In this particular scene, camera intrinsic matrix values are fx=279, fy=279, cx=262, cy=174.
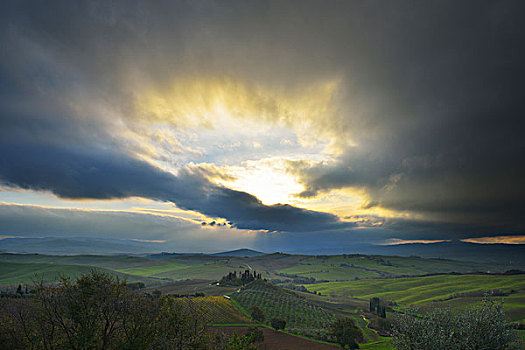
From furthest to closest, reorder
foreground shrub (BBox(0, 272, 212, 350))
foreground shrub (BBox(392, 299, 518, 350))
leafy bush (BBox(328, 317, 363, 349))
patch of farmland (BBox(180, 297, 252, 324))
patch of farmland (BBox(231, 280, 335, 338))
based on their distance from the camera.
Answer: patch of farmland (BBox(231, 280, 335, 338))
patch of farmland (BBox(180, 297, 252, 324))
leafy bush (BBox(328, 317, 363, 349))
foreground shrub (BBox(0, 272, 212, 350))
foreground shrub (BBox(392, 299, 518, 350))

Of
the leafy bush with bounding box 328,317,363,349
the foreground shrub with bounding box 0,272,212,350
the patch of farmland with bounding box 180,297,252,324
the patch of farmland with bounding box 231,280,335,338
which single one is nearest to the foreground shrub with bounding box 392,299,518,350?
the foreground shrub with bounding box 0,272,212,350

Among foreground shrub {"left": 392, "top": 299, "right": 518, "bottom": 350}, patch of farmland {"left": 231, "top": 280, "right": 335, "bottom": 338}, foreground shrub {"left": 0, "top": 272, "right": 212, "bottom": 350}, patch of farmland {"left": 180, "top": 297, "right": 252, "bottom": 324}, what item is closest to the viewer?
foreground shrub {"left": 392, "top": 299, "right": 518, "bottom": 350}

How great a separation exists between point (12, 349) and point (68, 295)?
42.4 ft

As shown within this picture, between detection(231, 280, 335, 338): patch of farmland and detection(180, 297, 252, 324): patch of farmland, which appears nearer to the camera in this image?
detection(180, 297, 252, 324): patch of farmland

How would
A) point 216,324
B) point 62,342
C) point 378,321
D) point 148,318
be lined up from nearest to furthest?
point 62,342, point 148,318, point 216,324, point 378,321

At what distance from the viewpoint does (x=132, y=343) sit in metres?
38.2

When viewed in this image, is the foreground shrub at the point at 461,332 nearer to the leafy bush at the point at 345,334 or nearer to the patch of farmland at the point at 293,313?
the leafy bush at the point at 345,334

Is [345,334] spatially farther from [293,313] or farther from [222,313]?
[293,313]

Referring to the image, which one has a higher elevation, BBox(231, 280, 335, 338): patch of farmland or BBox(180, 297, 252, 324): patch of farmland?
BBox(180, 297, 252, 324): patch of farmland

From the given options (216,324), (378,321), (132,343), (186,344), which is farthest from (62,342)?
(378,321)

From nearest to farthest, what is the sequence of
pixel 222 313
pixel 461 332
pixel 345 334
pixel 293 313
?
pixel 461 332 < pixel 345 334 < pixel 222 313 < pixel 293 313

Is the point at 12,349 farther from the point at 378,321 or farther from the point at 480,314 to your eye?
the point at 378,321

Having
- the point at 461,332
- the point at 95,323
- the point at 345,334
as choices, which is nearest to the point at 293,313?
the point at 345,334

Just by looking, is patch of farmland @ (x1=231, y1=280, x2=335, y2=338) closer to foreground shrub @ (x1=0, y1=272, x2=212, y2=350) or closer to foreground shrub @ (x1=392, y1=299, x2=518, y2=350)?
foreground shrub @ (x1=392, y1=299, x2=518, y2=350)
